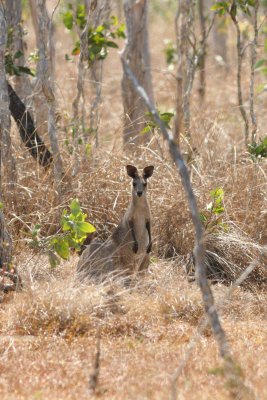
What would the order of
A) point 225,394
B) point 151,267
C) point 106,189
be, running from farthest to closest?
point 106,189 < point 151,267 < point 225,394

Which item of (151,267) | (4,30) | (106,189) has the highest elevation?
(4,30)

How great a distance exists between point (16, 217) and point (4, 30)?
1728 millimetres

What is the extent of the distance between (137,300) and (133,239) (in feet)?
3.64

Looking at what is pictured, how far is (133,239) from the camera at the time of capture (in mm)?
7453

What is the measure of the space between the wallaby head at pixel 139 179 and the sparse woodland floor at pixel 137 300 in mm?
648

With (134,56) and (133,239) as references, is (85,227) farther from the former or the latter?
(134,56)

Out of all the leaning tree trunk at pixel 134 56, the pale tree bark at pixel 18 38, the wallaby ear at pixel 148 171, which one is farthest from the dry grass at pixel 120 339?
the pale tree bark at pixel 18 38

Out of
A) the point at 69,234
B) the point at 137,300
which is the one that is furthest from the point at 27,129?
the point at 137,300

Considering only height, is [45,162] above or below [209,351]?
above

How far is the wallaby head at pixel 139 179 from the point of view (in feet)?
24.2

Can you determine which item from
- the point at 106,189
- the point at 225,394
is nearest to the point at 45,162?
the point at 106,189

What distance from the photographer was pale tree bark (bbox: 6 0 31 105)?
9.52 meters

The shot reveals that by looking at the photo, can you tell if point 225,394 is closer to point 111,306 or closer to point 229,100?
point 111,306

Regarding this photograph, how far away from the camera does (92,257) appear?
283 inches
